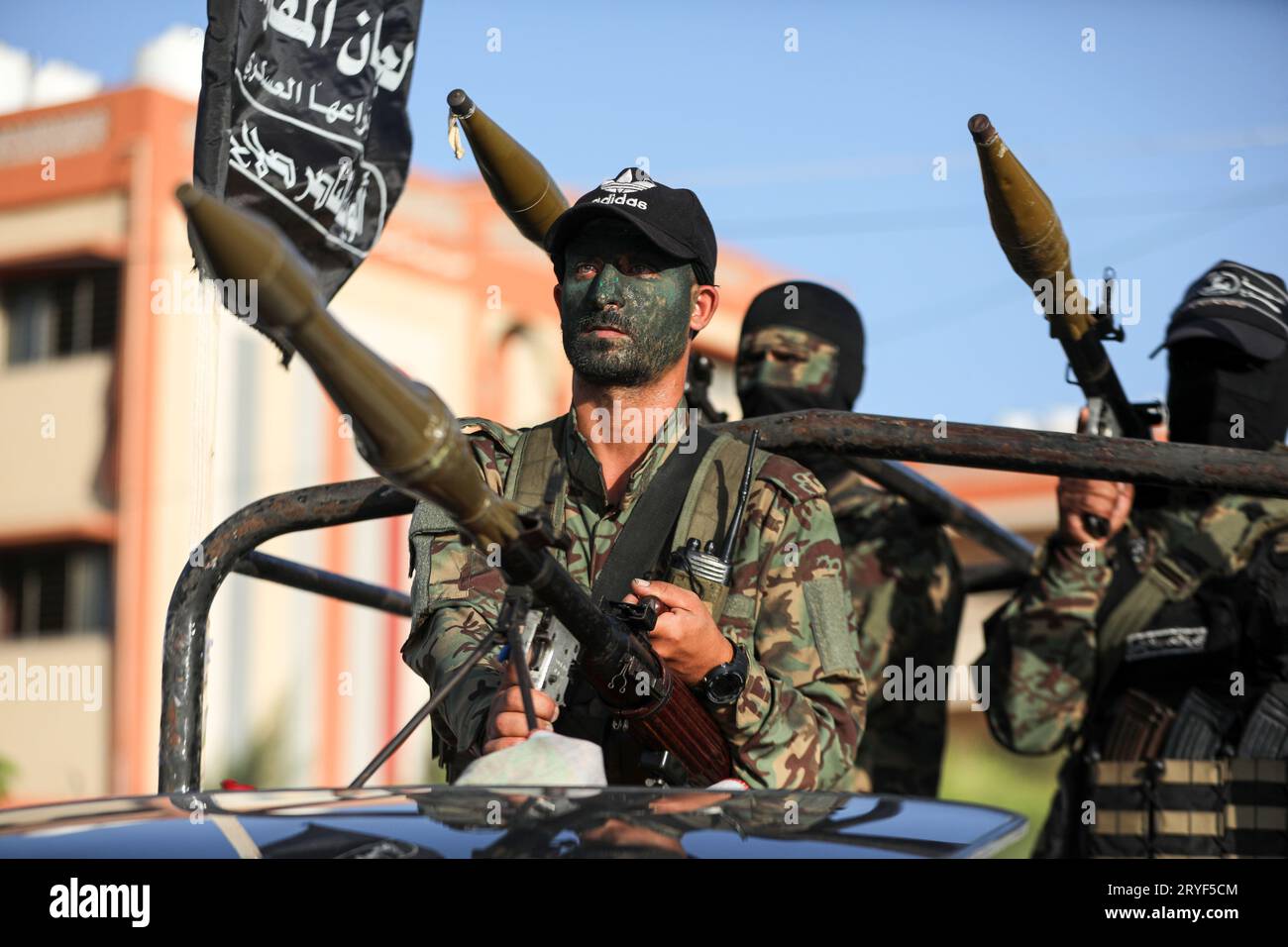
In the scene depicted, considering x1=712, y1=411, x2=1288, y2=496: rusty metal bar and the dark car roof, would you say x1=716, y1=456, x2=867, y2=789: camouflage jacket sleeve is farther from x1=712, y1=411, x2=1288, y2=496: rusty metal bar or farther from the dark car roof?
the dark car roof

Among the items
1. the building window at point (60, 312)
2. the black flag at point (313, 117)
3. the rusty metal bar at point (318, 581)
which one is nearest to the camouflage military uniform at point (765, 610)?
the rusty metal bar at point (318, 581)

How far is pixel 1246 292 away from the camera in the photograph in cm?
484

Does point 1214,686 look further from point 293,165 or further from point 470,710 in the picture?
point 293,165

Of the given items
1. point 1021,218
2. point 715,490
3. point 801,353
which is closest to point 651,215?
point 715,490

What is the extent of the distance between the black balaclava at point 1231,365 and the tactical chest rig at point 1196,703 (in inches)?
8.8

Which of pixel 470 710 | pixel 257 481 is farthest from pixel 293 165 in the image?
pixel 257 481

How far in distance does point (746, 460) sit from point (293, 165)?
66.5 inches

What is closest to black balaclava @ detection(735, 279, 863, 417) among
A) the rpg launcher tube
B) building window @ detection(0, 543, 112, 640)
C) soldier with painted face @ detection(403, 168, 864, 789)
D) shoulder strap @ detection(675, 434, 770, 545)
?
soldier with painted face @ detection(403, 168, 864, 789)

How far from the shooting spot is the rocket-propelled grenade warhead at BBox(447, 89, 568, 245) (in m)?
3.98

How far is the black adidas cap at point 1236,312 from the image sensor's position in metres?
4.70

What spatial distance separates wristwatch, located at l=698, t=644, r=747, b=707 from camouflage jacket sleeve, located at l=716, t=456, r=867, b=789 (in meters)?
0.13

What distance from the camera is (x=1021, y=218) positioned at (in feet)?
13.0

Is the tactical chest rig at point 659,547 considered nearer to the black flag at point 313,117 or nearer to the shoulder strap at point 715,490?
the shoulder strap at point 715,490
